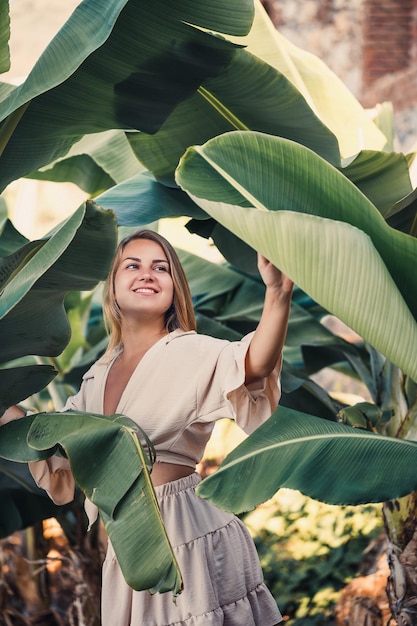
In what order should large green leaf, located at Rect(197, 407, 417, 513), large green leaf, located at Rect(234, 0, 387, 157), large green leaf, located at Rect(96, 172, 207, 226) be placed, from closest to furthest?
large green leaf, located at Rect(197, 407, 417, 513) → large green leaf, located at Rect(96, 172, 207, 226) → large green leaf, located at Rect(234, 0, 387, 157)

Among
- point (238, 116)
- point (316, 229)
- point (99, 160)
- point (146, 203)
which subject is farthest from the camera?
point (99, 160)

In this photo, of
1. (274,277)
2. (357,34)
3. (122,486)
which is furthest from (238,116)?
(357,34)

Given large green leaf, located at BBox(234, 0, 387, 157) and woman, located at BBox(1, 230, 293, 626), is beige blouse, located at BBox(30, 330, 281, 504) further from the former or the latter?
large green leaf, located at BBox(234, 0, 387, 157)

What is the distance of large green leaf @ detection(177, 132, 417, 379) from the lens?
5.55 feet

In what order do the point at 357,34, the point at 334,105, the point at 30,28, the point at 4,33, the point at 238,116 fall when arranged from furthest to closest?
1. the point at 30,28
2. the point at 357,34
3. the point at 334,105
4. the point at 238,116
5. the point at 4,33

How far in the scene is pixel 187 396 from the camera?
2.16m

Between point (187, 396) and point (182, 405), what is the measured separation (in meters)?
0.02

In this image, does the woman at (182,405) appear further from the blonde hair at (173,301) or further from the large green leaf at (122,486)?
the large green leaf at (122,486)

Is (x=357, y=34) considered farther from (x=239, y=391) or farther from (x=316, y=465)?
(x=316, y=465)

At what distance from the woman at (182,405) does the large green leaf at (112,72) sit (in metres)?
0.38

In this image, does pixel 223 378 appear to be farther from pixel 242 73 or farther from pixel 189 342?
pixel 242 73

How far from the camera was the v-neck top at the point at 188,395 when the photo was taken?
2.12 meters

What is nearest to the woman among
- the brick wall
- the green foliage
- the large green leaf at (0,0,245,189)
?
the large green leaf at (0,0,245,189)

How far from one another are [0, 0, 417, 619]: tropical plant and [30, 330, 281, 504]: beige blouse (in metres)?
0.12
